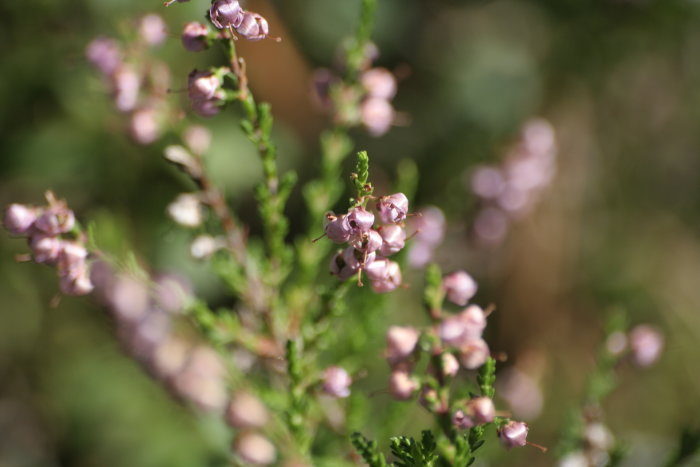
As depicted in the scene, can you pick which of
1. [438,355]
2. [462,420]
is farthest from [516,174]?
[462,420]

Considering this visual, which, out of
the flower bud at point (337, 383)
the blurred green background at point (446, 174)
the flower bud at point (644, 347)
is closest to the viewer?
the flower bud at point (337, 383)

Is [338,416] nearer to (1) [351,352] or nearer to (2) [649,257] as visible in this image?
(1) [351,352]

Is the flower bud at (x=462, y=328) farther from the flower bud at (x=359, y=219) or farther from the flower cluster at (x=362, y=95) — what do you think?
the flower cluster at (x=362, y=95)

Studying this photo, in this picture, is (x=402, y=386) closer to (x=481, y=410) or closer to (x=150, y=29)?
(x=481, y=410)

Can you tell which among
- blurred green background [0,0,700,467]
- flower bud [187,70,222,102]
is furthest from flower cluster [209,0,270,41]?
blurred green background [0,0,700,467]

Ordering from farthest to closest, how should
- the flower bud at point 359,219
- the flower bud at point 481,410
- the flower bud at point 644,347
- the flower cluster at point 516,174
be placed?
the flower cluster at point 516,174 < the flower bud at point 644,347 < the flower bud at point 481,410 < the flower bud at point 359,219

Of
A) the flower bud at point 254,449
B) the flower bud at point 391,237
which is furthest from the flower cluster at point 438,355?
the flower bud at point 254,449

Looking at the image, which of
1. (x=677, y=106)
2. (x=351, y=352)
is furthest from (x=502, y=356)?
(x=677, y=106)
